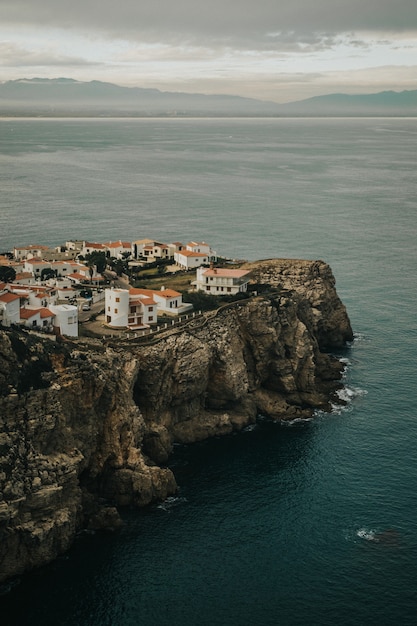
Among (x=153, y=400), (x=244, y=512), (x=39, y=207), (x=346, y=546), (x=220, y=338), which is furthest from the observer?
(x=39, y=207)

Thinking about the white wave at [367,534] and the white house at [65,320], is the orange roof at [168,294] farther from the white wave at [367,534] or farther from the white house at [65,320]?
the white wave at [367,534]

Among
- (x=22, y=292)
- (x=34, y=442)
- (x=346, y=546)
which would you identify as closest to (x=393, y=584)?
(x=346, y=546)

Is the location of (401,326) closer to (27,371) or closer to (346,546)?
(346,546)

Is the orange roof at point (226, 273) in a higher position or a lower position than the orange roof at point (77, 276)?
higher

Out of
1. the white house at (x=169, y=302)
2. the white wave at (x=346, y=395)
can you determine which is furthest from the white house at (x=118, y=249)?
the white wave at (x=346, y=395)

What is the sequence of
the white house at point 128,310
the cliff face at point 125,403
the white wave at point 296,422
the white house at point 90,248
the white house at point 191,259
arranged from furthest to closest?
the white house at point 90,248 < the white house at point 191,259 < the white house at point 128,310 < the white wave at point 296,422 < the cliff face at point 125,403

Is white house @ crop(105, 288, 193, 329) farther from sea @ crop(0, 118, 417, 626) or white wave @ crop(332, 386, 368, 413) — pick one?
white wave @ crop(332, 386, 368, 413)

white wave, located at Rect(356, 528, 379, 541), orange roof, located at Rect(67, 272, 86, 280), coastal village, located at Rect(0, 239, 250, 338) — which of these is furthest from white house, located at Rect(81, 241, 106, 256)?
→ white wave, located at Rect(356, 528, 379, 541)
